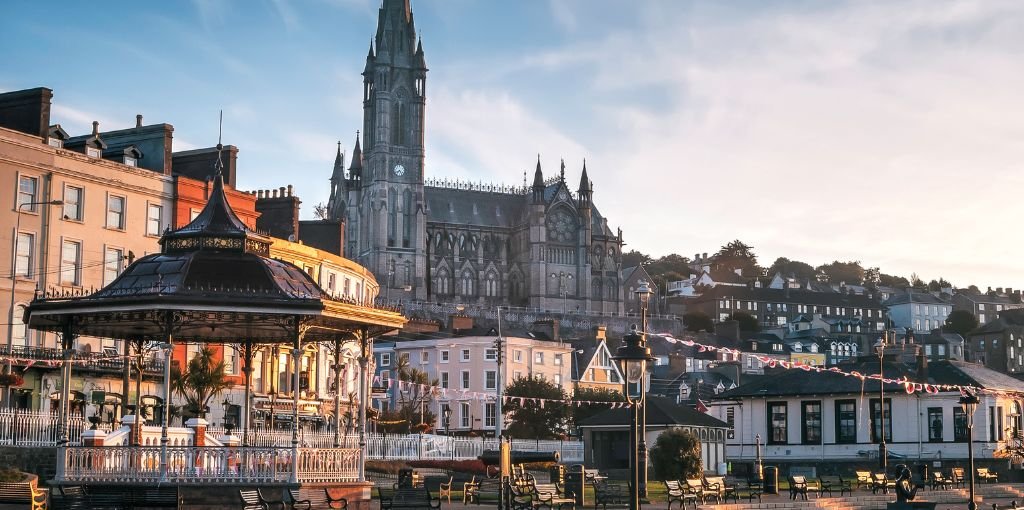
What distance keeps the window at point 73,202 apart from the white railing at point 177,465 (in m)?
28.6

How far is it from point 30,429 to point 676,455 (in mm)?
24778

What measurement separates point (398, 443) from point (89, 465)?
87.9 ft

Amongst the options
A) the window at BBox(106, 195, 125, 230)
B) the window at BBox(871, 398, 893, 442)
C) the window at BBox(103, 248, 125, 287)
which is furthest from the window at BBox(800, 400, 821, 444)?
the window at BBox(106, 195, 125, 230)

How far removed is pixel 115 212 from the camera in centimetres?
5784

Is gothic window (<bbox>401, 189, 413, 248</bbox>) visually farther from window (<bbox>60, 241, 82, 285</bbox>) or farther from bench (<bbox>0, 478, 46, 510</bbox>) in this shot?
bench (<bbox>0, 478, 46, 510</bbox>)

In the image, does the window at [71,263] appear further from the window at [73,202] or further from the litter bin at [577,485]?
the litter bin at [577,485]

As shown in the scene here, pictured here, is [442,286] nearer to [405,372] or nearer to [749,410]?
[405,372]

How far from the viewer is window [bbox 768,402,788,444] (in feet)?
214

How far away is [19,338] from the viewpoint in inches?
2096

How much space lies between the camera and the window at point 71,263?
55.5 metres

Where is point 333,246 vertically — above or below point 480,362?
above

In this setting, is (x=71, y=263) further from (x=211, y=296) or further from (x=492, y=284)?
(x=492, y=284)

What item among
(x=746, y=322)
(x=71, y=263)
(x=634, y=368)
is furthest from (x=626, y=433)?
(x=746, y=322)

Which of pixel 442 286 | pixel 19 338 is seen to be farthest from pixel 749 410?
pixel 442 286
